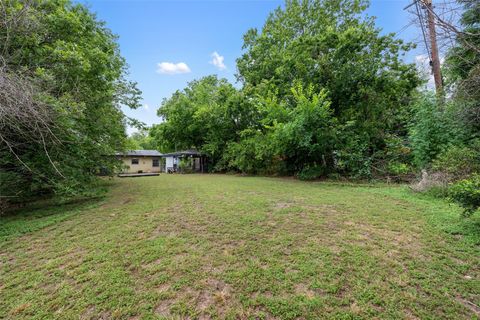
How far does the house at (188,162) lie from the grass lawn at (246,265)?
50.3ft

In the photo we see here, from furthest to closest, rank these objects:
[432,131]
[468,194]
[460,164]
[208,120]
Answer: [208,120] < [432,131] < [460,164] < [468,194]

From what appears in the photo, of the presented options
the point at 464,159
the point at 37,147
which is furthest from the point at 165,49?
the point at 464,159

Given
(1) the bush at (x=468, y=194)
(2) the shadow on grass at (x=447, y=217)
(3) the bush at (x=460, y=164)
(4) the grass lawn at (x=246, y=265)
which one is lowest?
(4) the grass lawn at (x=246, y=265)

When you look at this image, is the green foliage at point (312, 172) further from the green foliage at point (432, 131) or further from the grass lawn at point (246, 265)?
the grass lawn at point (246, 265)

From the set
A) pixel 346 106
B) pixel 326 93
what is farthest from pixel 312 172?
pixel 346 106

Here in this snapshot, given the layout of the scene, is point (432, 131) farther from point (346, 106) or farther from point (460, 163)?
point (346, 106)

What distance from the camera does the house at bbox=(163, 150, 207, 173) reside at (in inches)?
777

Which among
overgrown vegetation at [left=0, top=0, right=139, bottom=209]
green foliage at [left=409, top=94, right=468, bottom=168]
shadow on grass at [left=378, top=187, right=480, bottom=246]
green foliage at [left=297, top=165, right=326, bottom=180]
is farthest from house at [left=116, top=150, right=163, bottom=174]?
shadow on grass at [left=378, top=187, right=480, bottom=246]

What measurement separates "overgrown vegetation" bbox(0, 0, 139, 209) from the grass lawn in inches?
49.8

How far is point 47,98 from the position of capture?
4.06m

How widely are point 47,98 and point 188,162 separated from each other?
1694 centimetres

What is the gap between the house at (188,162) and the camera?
1973 centimetres

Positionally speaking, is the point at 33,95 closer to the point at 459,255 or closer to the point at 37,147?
the point at 37,147

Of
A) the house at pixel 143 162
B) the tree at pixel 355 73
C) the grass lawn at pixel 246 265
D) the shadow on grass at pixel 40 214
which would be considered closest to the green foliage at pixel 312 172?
the tree at pixel 355 73
